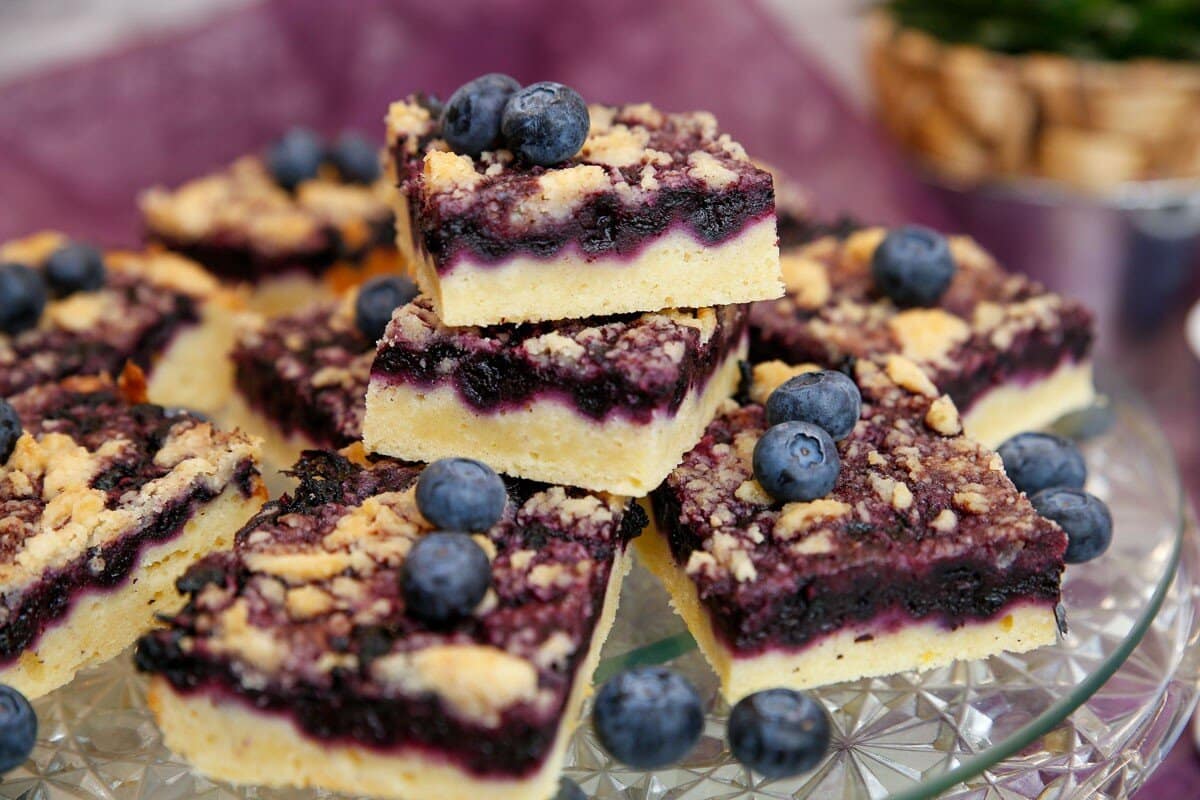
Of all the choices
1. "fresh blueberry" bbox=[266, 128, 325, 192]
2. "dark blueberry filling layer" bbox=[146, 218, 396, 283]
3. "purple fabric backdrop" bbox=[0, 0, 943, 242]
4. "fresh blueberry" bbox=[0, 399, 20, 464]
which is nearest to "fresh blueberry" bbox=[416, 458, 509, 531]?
"fresh blueberry" bbox=[0, 399, 20, 464]

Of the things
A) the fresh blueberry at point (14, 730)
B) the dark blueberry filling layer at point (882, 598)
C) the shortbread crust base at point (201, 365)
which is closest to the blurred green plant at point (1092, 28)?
the dark blueberry filling layer at point (882, 598)

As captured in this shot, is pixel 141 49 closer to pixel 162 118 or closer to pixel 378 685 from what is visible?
pixel 162 118

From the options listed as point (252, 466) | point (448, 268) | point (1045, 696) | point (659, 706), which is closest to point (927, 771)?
point (1045, 696)

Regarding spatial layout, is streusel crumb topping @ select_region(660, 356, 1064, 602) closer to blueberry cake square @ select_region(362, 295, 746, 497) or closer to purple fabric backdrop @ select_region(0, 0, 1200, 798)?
blueberry cake square @ select_region(362, 295, 746, 497)

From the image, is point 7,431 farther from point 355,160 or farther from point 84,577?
point 355,160

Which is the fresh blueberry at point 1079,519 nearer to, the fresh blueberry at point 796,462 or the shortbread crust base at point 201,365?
the fresh blueberry at point 796,462

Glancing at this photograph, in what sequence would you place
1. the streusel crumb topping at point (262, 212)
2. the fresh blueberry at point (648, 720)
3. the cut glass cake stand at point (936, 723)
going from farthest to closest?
1. the streusel crumb topping at point (262, 212)
2. the cut glass cake stand at point (936, 723)
3. the fresh blueberry at point (648, 720)

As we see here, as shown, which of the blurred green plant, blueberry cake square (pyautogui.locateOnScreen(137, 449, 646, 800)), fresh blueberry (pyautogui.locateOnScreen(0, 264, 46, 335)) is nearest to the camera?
blueberry cake square (pyautogui.locateOnScreen(137, 449, 646, 800))
